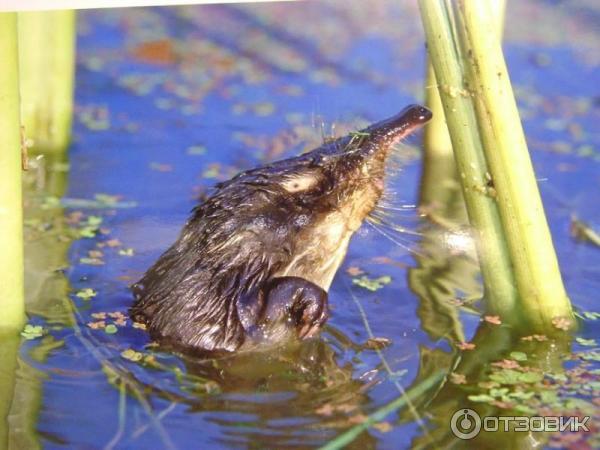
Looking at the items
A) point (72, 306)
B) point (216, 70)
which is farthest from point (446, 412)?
point (216, 70)

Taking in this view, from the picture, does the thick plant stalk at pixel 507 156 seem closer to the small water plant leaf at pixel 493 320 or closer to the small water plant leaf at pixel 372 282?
the small water plant leaf at pixel 493 320

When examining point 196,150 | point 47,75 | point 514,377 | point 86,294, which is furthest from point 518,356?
point 47,75

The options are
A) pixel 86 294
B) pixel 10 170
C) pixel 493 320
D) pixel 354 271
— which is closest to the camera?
pixel 10 170

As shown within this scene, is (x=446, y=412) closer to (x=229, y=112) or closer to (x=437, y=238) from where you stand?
(x=437, y=238)

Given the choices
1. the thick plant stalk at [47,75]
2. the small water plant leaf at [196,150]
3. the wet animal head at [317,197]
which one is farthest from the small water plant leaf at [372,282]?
the thick plant stalk at [47,75]

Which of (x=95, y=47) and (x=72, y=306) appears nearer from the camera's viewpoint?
(x=72, y=306)

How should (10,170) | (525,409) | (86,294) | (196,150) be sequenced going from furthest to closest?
(196,150), (86,294), (10,170), (525,409)

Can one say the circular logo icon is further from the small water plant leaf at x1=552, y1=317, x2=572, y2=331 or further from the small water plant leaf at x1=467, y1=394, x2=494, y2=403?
the small water plant leaf at x1=552, y1=317, x2=572, y2=331

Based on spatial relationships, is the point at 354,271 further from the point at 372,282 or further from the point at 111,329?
the point at 111,329
